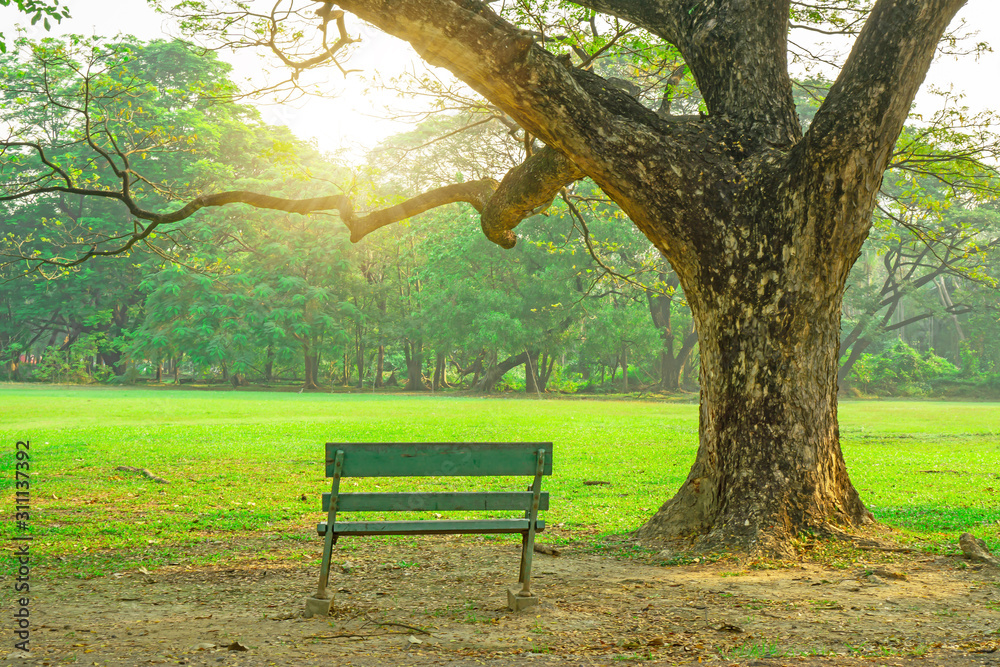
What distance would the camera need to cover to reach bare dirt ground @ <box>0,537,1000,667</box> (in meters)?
4.07

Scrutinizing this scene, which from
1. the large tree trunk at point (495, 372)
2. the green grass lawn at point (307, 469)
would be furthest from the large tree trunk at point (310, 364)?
the green grass lawn at point (307, 469)

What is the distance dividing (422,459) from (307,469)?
8.01 metres

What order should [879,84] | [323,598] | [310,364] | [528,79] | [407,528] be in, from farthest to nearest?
[310,364], [528,79], [879,84], [323,598], [407,528]

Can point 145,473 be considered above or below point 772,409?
below

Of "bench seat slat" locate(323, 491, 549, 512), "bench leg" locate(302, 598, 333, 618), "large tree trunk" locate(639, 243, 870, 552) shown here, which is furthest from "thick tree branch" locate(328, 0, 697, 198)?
"bench leg" locate(302, 598, 333, 618)

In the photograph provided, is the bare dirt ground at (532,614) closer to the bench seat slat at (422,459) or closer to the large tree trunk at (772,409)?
the large tree trunk at (772,409)

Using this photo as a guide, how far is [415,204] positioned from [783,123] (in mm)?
4487

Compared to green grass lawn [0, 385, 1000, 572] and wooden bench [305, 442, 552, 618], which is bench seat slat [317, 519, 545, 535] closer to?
wooden bench [305, 442, 552, 618]

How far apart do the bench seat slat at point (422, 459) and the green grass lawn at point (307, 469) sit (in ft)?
9.21

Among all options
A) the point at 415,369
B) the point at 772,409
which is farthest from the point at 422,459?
the point at 415,369

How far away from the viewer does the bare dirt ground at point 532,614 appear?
407cm

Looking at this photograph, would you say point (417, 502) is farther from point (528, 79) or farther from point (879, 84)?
point (879, 84)

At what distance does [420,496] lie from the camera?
498 centimetres

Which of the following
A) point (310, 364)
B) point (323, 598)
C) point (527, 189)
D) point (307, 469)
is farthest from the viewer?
point (310, 364)
